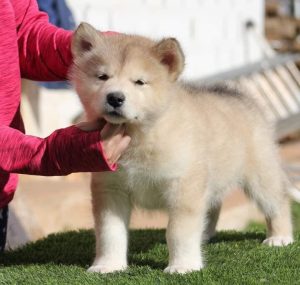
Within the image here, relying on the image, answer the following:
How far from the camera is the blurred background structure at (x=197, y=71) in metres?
6.88

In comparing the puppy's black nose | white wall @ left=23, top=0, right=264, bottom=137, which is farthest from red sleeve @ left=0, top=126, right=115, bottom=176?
white wall @ left=23, top=0, right=264, bottom=137

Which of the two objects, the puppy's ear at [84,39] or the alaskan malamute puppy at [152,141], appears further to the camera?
the puppy's ear at [84,39]

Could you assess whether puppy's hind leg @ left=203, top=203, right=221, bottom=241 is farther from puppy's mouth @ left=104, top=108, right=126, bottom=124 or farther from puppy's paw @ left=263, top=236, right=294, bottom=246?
puppy's mouth @ left=104, top=108, right=126, bottom=124

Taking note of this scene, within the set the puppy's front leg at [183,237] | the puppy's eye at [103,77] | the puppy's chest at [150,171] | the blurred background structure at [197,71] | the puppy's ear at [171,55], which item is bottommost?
the blurred background structure at [197,71]

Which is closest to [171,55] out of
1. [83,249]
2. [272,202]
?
[272,202]

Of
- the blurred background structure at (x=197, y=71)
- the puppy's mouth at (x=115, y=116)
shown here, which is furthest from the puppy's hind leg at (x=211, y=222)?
the puppy's mouth at (x=115, y=116)

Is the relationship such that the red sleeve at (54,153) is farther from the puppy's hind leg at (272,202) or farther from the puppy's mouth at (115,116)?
the puppy's hind leg at (272,202)

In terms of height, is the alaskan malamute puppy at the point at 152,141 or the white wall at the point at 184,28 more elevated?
the alaskan malamute puppy at the point at 152,141

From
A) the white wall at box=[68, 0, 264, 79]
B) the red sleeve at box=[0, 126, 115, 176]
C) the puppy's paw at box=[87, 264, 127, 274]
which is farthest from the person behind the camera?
the white wall at box=[68, 0, 264, 79]

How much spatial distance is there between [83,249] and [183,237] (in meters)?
1.13

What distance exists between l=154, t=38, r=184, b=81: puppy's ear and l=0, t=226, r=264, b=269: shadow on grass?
1037 millimetres

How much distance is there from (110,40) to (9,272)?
1.30m

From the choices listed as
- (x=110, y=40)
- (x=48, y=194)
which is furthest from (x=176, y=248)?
(x=48, y=194)

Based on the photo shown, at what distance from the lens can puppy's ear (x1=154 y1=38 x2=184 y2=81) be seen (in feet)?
12.5
